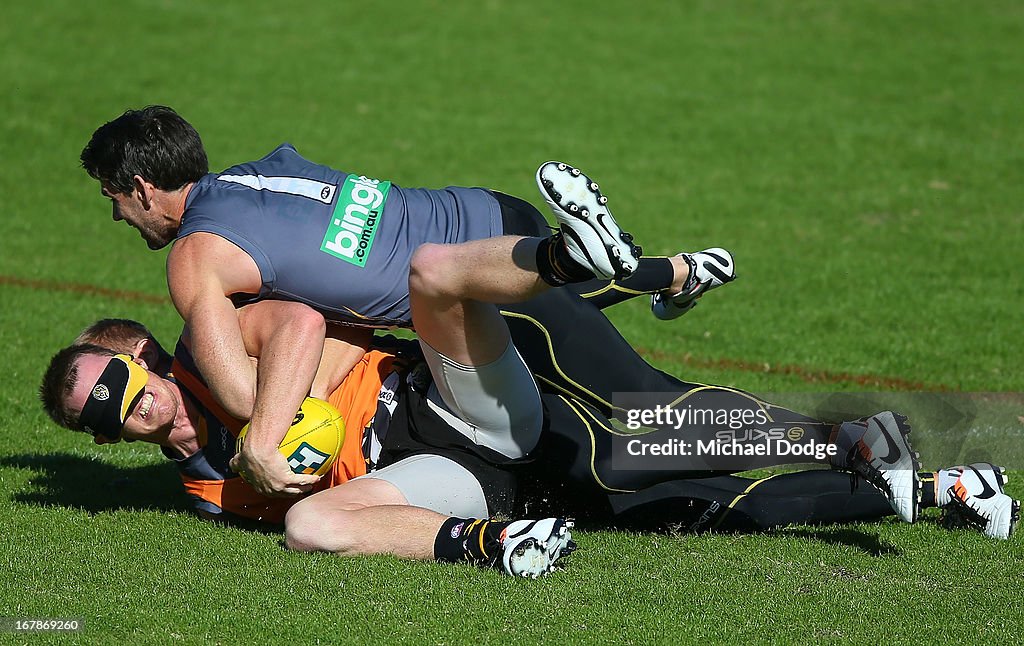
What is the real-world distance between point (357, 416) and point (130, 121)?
5.83 feet

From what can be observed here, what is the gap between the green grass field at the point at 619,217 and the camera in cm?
466

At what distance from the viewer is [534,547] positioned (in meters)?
4.85

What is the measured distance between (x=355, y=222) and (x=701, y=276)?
1784 millimetres

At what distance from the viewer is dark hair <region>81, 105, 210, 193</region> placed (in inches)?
224

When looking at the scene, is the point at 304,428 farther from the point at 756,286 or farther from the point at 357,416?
the point at 756,286

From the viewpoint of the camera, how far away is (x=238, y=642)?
430 cm

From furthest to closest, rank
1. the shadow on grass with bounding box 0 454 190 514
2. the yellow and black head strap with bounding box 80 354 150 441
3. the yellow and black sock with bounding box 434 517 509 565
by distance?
the shadow on grass with bounding box 0 454 190 514 < the yellow and black head strap with bounding box 80 354 150 441 < the yellow and black sock with bounding box 434 517 509 565

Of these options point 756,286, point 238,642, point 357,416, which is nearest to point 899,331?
point 756,286

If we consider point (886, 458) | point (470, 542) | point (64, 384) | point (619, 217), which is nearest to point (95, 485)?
point (64, 384)

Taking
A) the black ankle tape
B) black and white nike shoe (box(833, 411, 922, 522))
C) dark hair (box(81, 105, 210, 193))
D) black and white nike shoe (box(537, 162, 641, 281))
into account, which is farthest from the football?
black and white nike shoe (box(833, 411, 922, 522))

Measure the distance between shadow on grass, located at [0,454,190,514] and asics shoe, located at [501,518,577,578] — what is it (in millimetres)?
2002

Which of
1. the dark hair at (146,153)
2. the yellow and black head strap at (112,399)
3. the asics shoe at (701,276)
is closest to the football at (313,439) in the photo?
the yellow and black head strap at (112,399)

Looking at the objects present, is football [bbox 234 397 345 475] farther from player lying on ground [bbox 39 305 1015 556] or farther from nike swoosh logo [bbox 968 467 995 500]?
nike swoosh logo [bbox 968 467 995 500]

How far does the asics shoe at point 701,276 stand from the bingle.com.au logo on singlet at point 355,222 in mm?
1579
